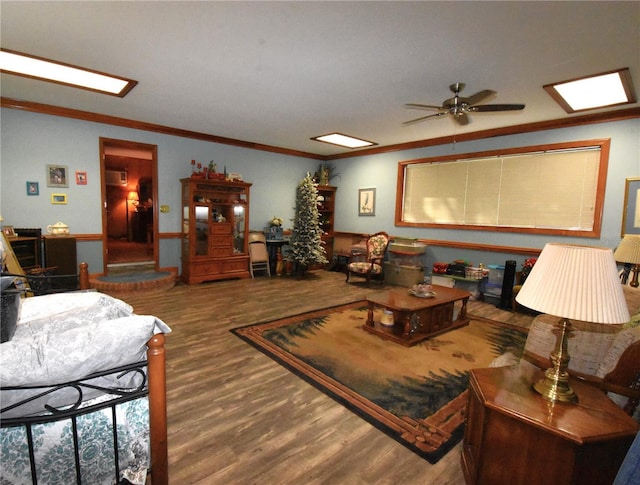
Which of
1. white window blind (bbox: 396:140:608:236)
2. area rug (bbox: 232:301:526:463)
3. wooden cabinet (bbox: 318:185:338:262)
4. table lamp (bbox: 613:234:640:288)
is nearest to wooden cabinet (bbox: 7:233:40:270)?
area rug (bbox: 232:301:526:463)

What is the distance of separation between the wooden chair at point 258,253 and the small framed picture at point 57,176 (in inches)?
123

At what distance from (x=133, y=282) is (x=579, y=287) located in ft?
17.8

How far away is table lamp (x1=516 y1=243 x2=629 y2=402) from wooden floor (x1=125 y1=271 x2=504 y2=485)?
44.2 inches

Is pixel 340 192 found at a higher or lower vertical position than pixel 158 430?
higher

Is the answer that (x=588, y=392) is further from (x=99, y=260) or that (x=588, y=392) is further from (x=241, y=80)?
(x=99, y=260)

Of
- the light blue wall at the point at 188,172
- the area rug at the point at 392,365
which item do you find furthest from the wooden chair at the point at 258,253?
the area rug at the point at 392,365

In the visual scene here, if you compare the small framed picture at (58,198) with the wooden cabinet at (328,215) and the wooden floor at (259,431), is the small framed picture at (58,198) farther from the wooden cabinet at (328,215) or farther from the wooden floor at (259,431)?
the wooden cabinet at (328,215)

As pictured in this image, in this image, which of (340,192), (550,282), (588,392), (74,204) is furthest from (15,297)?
(340,192)

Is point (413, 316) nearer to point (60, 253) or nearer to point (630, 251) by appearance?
point (630, 251)

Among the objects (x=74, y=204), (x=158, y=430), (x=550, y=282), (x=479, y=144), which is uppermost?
(x=479, y=144)

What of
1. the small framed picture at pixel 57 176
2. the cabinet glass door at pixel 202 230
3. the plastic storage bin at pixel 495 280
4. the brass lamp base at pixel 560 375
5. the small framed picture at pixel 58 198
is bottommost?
the plastic storage bin at pixel 495 280

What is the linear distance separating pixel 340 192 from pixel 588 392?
667 cm

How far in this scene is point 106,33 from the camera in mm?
2629

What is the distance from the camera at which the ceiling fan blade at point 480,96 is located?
3122 millimetres
